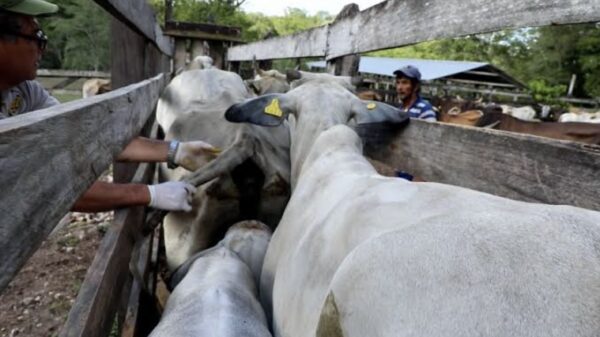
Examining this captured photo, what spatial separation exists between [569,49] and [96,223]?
45.2 meters

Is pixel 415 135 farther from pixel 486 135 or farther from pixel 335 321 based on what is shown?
pixel 335 321

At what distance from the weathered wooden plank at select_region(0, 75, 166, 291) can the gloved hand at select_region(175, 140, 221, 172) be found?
5.70ft

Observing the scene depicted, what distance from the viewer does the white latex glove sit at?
2754mm

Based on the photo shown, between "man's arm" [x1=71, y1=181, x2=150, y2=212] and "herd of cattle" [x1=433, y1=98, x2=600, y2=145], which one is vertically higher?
"herd of cattle" [x1=433, y1=98, x2=600, y2=145]

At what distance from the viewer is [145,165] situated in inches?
144

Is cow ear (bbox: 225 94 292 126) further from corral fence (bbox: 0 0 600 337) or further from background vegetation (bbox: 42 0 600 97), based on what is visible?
background vegetation (bbox: 42 0 600 97)

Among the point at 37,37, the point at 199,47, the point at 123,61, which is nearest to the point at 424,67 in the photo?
the point at 199,47

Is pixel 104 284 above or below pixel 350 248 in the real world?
below

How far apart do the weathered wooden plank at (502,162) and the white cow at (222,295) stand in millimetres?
981

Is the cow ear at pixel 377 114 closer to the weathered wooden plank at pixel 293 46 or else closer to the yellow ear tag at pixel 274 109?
the yellow ear tag at pixel 274 109

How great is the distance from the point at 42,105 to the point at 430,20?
82.3 inches

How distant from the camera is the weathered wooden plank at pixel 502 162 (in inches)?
61.9

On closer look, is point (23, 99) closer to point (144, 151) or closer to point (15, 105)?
point (15, 105)

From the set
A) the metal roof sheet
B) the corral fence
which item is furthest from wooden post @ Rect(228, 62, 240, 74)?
the metal roof sheet
